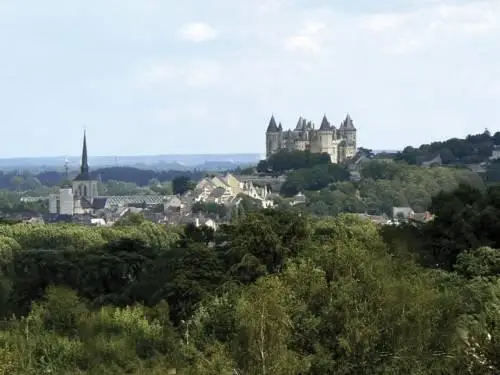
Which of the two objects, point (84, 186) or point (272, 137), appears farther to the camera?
point (272, 137)

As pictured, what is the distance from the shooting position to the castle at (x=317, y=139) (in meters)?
132

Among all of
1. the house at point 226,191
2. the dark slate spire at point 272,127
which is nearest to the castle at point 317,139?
the dark slate spire at point 272,127

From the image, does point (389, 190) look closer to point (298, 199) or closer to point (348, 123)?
point (298, 199)

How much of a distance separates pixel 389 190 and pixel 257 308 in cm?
8035

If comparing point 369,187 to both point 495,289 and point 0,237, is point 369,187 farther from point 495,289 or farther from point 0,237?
point 495,289

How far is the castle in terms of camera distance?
132 meters

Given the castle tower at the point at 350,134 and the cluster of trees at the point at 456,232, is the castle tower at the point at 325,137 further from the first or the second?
the cluster of trees at the point at 456,232

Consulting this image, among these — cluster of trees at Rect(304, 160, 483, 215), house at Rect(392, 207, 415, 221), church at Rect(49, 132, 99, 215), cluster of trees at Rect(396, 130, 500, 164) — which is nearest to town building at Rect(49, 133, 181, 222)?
church at Rect(49, 132, 99, 215)

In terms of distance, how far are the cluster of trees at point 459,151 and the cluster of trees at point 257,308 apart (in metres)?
82.7

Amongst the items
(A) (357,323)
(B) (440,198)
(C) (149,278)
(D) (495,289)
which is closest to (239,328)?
(A) (357,323)

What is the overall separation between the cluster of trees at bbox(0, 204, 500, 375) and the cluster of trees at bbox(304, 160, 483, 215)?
51.3 metres

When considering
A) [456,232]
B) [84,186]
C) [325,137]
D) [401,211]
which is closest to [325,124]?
[325,137]

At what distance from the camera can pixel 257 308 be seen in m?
17.0

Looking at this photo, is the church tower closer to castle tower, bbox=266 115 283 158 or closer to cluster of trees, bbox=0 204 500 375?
castle tower, bbox=266 115 283 158
